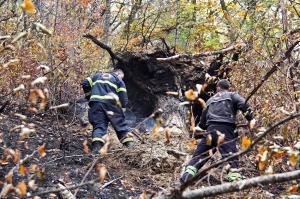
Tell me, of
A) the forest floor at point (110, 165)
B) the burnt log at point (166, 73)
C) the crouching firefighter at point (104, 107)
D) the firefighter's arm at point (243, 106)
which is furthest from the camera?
the burnt log at point (166, 73)

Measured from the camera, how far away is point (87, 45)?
35.0 ft

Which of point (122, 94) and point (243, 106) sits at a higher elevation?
point (122, 94)

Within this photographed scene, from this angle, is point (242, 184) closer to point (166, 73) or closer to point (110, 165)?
point (110, 165)

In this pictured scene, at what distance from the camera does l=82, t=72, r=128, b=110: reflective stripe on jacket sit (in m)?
6.36

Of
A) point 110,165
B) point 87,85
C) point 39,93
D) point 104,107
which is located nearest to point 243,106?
point 110,165

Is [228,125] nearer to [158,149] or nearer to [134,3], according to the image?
[158,149]

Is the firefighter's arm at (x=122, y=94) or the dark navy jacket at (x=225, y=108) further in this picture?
the firefighter's arm at (x=122, y=94)

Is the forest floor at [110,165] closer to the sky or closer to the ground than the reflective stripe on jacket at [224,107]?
closer to the ground

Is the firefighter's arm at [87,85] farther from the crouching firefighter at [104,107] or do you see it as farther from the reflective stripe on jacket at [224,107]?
the reflective stripe on jacket at [224,107]

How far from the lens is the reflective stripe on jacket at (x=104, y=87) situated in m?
6.36

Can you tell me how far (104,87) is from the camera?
252 inches

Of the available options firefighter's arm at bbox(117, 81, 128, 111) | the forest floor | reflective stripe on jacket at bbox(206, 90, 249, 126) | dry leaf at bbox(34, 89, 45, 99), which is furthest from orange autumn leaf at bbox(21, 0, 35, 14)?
firefighter's arm at bbox(117, 81, 128, 111)

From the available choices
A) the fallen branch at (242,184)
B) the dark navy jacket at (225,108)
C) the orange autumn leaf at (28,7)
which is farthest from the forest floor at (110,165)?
the orange autumn leaf at (28,7)

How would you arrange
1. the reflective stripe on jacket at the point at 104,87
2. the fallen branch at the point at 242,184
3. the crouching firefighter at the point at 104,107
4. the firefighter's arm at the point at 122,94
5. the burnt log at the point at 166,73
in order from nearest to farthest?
the fallen branch at the point at 242,184
the crouching firefighter at the point at 104,107
the reflective stripe on jacket at the point at 104,87
the firefighter's arm at the point at 122,94
the burnt log at the point at 166,73
